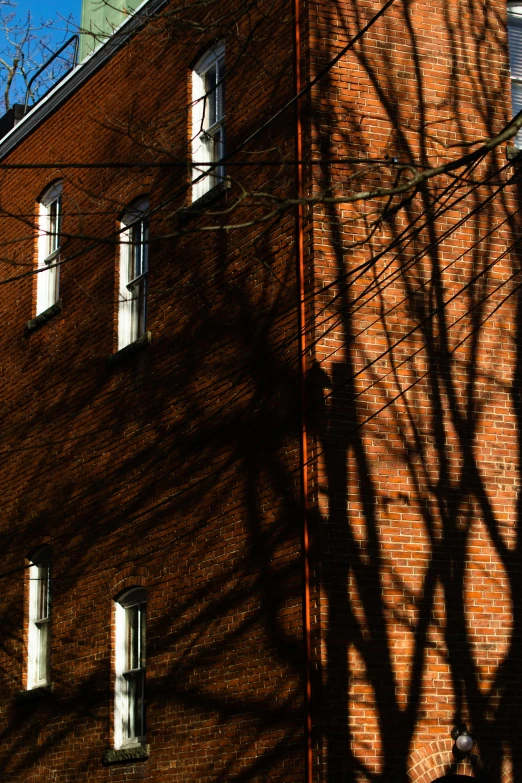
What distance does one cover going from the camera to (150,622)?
15.4m

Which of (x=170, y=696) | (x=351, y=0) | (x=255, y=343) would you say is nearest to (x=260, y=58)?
(x=351, y=0)

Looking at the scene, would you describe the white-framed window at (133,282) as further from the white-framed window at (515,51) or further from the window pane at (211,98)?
the white-framed window at (515,51)

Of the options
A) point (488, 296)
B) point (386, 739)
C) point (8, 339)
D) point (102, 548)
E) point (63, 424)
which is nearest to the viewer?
point (386, 739)

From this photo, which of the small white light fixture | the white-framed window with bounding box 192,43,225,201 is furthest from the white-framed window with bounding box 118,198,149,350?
the small white light fixture

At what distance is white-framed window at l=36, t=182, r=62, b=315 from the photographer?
19.7 m

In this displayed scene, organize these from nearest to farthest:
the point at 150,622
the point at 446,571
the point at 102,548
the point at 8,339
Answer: the point at 446,571 → the point at 150,622 → the point at 102,548 → the point at 8,339

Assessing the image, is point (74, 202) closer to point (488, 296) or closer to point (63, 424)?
point (63, 424)

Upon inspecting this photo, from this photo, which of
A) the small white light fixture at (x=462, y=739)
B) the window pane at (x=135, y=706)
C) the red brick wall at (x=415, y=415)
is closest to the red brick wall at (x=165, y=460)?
the window pane at (x=135, y=706)

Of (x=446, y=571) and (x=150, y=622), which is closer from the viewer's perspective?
(x=446, y=571)

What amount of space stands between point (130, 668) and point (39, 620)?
8.61 feet

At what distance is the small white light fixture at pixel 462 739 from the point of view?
12.6 meters

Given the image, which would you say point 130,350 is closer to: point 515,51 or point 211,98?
point 211,98

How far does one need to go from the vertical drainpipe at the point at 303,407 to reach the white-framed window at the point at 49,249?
6187 millimetres

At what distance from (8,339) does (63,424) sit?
3015 mm
